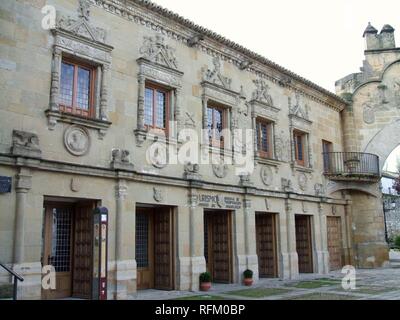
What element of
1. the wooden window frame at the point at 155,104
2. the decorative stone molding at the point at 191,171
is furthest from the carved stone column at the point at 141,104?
the decorative stone molding at the point at 191,171

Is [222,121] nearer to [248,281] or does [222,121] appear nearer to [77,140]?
[248,281]

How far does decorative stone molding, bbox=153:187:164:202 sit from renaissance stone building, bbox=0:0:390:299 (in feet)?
0.13

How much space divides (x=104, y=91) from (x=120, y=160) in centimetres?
167

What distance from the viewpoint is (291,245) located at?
16.1 meters

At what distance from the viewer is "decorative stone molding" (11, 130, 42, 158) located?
913 cm

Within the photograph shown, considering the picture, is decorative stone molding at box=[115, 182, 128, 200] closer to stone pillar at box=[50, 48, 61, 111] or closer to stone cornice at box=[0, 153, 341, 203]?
stone cornice at box=[0, 153, 341, 203]

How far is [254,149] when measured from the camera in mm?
15320

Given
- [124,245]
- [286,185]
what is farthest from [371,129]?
[124,245]

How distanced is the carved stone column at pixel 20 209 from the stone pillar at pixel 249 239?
7.17 m

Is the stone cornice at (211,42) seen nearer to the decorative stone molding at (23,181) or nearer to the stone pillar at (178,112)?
the stone pillar at (178,112)

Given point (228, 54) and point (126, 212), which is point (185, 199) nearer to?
point (126, 212)

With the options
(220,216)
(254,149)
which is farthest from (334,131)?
(220,216)

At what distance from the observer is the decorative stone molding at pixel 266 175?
612 inches
